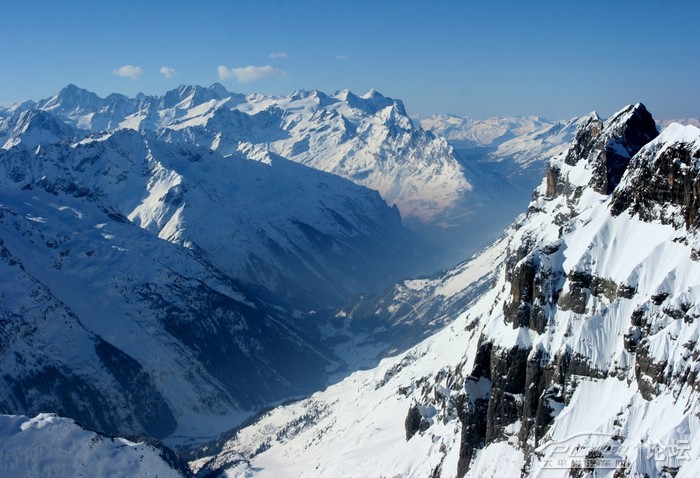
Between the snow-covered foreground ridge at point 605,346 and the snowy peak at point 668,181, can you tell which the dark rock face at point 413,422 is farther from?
the snowy peak at point 668,181

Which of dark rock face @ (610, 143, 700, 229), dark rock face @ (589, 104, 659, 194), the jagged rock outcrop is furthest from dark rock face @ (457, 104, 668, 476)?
dark rock face @ (610, 143, 700, 229)

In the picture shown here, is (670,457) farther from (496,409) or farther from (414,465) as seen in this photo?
(414,465)

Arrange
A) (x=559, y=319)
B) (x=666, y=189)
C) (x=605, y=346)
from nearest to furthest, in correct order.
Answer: (x=605, y=346)
(x=666, y=189)
(x=559, y=319)

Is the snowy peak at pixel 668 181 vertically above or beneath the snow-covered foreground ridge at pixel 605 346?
above

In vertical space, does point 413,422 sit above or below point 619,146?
below

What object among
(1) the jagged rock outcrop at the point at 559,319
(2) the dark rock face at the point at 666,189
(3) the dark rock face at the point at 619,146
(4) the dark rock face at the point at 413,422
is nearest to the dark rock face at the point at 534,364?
(1) the jagged rock outcrop at the point at 559,319

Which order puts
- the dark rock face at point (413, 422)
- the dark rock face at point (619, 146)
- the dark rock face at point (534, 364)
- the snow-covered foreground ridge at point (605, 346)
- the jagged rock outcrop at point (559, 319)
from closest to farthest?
the snow-covered foreground ridge at point (605, 346) → the jagged rock outcrop at point (559, 319) → the dark rock face at point (534, 364) → the dark rock face at point (619, 146) → the dark rock face at point (413, 422)

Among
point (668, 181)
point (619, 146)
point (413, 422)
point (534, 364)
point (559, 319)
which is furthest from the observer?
point (413, 422)

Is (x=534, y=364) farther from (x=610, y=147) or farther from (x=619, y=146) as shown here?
(x=619, y=146)

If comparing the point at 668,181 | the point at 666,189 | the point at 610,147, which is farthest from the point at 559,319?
the point at 610,147

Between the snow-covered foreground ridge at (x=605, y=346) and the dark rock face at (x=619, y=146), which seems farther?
the dark rock face at (x=619, y=146)

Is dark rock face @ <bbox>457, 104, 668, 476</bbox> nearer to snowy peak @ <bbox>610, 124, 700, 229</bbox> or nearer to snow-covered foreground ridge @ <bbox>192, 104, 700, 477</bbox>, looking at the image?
snow-covered foreground ridge @ <bbox>192, 104, 700, 477</bbox>
